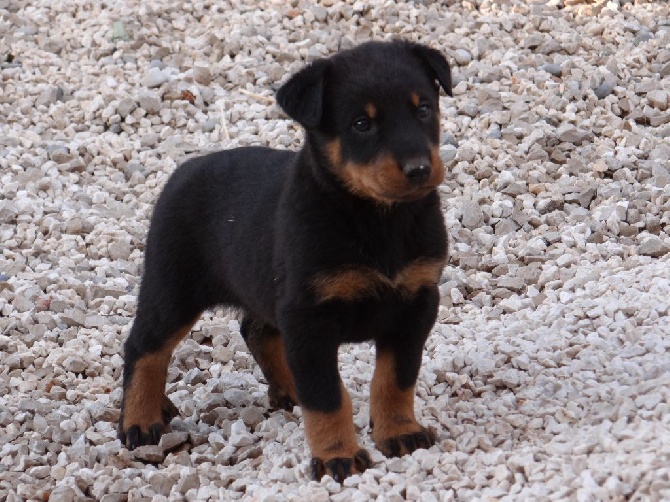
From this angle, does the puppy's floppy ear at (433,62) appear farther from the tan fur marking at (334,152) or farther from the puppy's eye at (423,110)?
the tan fur marking at (334,152)

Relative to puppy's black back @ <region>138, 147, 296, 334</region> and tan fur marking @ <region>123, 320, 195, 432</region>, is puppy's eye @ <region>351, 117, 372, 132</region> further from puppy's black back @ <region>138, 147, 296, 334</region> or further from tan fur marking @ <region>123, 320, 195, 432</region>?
tan fur marking @ <region>123, 320, 195, 432</region>

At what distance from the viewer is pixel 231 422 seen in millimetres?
6059

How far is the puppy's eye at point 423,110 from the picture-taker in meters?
5.02

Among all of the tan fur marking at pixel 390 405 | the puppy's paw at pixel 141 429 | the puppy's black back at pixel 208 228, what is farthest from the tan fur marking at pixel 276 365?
the tan fur marking at pixel 390 405

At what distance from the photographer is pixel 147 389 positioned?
6.09 m

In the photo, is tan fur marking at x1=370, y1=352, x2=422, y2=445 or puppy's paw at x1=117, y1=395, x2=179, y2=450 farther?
puppy's paw at x1=117, y1=395, x2=179, y2=450

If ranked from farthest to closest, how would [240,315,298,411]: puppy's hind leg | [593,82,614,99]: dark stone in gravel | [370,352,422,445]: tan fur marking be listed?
[593,82,614,99]: dark stone in gravel < [240,315,298,411]: puppy's hind leg < [370,352,422,445]: tan fur marking

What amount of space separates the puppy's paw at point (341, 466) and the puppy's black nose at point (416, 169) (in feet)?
4.00

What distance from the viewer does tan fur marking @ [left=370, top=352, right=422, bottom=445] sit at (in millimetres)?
5344

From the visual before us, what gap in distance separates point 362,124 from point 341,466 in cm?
142

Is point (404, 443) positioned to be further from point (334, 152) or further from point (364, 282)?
point (334, 152)

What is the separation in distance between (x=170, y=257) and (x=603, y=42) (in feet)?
17.2

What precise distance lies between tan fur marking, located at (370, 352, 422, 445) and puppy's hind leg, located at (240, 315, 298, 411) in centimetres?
89

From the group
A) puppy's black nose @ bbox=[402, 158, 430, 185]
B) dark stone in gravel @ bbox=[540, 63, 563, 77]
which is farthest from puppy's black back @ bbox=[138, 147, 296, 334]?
dark stone in gravel @ bbox=[540, 63, 563, 77]
